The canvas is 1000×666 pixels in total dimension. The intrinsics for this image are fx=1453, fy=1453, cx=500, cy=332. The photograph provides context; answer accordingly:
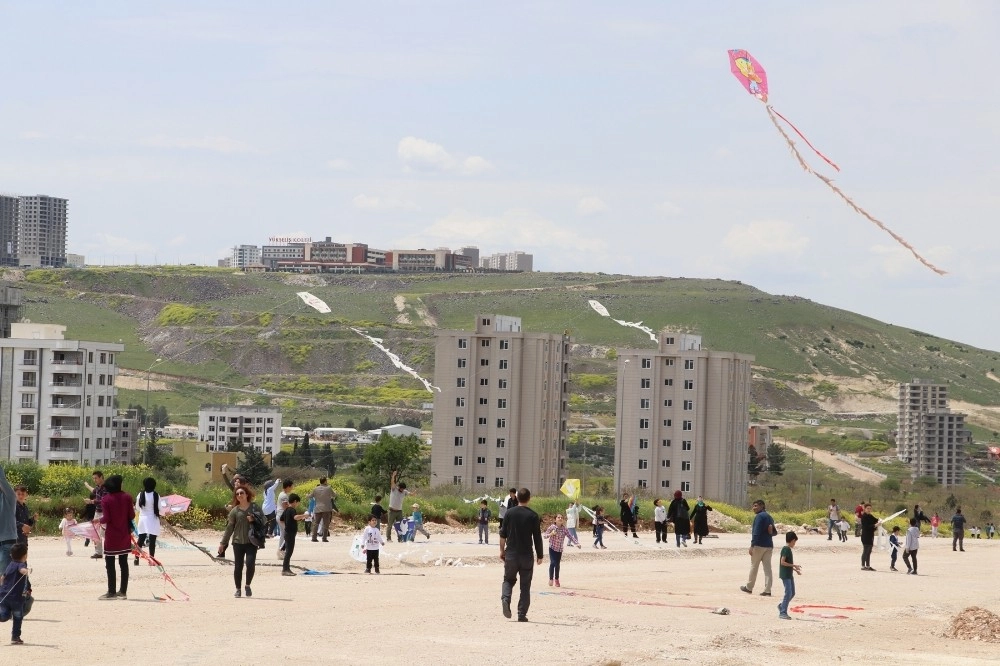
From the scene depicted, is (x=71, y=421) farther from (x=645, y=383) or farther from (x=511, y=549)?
(x=511, y=549)

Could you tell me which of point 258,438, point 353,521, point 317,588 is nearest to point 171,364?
point 258,438

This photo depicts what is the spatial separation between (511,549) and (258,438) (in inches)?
4841

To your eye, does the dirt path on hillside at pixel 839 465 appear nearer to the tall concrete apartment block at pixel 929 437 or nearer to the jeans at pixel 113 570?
the tall concrete apartment block at pixel 929 437

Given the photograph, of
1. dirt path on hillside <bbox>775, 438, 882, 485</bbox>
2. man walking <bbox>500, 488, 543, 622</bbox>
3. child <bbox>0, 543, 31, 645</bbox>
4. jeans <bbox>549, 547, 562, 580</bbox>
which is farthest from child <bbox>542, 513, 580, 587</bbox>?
dirt path on hillside <bbox>775, 438, 882, 485</bbox>

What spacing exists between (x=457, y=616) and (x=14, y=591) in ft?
19.6

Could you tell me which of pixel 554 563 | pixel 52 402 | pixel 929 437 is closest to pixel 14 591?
pixel 554 563

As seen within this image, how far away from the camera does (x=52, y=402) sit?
8594cm

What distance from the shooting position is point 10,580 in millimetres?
14203

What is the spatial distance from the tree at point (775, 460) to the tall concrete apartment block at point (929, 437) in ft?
52.6

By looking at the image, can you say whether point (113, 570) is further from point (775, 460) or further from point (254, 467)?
point (775, 460)

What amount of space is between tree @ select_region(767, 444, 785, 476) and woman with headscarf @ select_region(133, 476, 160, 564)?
381ft

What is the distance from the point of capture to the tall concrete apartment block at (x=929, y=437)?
161750 millimetres

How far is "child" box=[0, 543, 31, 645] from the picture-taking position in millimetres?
14148

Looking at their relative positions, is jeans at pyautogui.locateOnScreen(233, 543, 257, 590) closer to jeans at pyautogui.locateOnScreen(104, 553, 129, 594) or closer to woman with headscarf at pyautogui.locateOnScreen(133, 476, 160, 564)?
jeans at pyautogui.locateOnScreen(104, 553, 129, 594)
